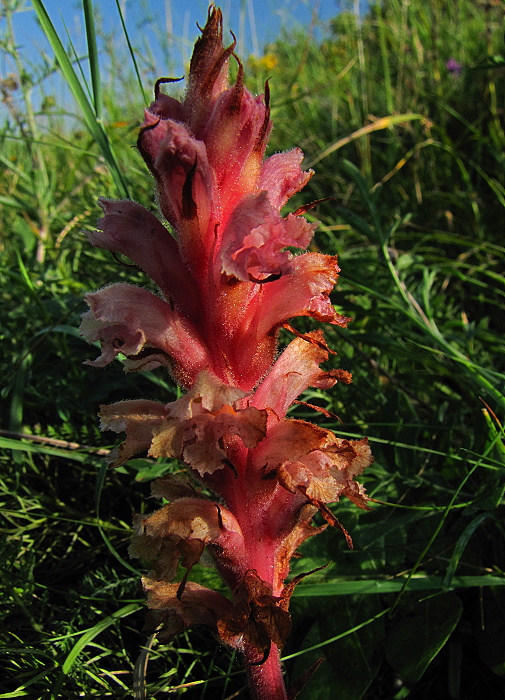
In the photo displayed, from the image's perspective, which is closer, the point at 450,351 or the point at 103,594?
the point at 103,594

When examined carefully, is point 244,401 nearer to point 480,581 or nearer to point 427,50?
Result: point 480,581

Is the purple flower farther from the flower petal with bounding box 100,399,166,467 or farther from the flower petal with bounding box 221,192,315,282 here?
the flower petal with bounding box 100,399,166,467

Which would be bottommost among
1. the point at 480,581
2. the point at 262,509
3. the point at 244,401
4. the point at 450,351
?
the point at 480,581

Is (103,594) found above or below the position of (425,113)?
below

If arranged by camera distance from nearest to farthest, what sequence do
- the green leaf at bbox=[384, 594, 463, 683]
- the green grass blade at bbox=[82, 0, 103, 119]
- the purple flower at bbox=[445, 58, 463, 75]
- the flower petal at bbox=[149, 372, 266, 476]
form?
the flower petal at bbox=[149, 372, 266, 476]
the green leaf at bbox=[384, 594, 463, 683]
the green grass blade at bbox=[82, 0, 103, 119]
the purple flower at bbox=[445, 58, 463, 75]

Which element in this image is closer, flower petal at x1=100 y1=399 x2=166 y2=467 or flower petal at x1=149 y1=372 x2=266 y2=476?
flower petal at x1=149 y1=372 x2=266 y2=476

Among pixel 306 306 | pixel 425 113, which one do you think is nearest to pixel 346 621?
pixel 306 306

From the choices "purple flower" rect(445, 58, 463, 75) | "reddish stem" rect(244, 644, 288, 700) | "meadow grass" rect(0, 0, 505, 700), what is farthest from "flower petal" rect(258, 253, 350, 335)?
"purple flower" rect(445, 58, 463, 75)

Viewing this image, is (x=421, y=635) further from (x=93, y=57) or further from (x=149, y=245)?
(x=93, y=57)
